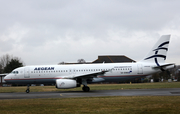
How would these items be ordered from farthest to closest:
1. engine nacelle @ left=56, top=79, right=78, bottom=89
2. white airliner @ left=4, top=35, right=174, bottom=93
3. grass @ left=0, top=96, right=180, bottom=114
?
white airliner @ left=4, top=35, right=174, bottom=93, engine nacelle @ left=56, top=79, right=78, bottom=89, grass @ left=0, top=96, right=180, bottom=114

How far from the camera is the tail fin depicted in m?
27.2

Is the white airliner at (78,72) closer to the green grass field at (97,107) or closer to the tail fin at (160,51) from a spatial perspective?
the tail fin at (160,51)

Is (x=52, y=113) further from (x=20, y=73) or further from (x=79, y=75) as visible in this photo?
(x=20, y=73)

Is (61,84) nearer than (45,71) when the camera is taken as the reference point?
Yes

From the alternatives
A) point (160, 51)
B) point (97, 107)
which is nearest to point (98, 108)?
point (97, 107)

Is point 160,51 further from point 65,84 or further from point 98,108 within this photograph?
point 98,108

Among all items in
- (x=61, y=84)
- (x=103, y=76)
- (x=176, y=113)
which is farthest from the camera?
(x=103, y=76)

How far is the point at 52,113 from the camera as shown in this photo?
972cm

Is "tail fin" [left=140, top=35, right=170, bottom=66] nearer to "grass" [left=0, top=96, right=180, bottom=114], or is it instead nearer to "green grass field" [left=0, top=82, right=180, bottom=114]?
"green grass field" [left=0, top=82, right=180, bottom=114]

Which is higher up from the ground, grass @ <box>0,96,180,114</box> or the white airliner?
the white airliner

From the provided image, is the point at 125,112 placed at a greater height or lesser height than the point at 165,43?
lesser

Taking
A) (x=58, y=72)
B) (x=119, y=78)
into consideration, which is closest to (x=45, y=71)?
(x=58, y=72)

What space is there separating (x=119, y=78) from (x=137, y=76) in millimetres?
2292

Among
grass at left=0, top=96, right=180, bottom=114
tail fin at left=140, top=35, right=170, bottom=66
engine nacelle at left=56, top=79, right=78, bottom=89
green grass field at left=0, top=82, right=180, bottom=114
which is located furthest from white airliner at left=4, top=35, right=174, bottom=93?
grass at left=0, top=96, right=180, bottom=114
